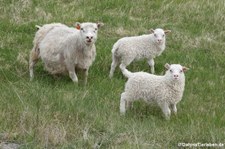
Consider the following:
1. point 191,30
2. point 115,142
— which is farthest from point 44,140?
point 191,30

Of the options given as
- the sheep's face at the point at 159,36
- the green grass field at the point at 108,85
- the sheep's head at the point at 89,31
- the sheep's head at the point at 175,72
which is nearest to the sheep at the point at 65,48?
the sheep's head at the point at 89,31

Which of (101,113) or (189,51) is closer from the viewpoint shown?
(101,113)

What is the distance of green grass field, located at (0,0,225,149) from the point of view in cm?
651

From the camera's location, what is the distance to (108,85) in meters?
9.41

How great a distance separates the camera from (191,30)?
12.5m

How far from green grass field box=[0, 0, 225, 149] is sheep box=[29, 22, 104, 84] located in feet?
0.90

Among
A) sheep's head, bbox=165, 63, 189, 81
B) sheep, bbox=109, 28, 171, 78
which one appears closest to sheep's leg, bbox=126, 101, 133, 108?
sheep's head, bbox=165, 63, 189, 81

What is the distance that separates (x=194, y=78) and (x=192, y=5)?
414cm

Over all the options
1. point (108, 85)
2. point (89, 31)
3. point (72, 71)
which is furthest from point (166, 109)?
point (72, 71)

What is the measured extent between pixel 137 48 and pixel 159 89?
88.5 inches

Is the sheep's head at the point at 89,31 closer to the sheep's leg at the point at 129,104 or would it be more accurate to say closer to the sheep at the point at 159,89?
the sheep at the point at 159,89

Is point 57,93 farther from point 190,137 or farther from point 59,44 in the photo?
point 190,137

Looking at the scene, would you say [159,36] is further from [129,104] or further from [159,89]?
[159,89]

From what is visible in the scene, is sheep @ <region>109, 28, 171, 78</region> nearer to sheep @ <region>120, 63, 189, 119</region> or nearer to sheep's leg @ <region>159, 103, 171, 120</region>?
sheep @ <region>120, 63, 189, 119</region>
